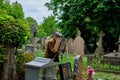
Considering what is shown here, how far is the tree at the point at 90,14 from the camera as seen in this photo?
29.3 meters

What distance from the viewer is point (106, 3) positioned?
29219 millimetres

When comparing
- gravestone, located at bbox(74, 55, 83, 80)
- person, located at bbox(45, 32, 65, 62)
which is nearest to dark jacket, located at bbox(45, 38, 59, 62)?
person, located at bbox(45, 32, 65, 62)

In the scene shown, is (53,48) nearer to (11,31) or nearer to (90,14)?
(11,31)

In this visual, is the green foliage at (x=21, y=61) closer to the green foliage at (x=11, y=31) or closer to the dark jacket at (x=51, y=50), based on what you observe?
the green foliage at (x=11, y=31)

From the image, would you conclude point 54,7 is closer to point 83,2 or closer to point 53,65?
point 83,2

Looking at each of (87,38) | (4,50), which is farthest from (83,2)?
(4,50)

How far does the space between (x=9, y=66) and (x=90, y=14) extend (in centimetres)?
2155

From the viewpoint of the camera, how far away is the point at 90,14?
3119 cm

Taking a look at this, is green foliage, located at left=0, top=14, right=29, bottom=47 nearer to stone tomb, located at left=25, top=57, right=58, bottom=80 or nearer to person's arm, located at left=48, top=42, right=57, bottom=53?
stone tomb, located at left=25, top=57, right=58, bottom=80

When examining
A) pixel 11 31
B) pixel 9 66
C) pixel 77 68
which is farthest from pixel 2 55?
pixel 77 68

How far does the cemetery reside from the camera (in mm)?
9953

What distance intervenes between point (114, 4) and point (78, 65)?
18139 millimetres

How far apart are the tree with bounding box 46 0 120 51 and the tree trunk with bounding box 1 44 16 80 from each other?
18.9 metres

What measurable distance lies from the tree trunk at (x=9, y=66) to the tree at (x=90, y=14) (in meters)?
18.9
